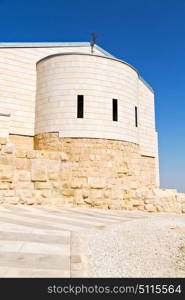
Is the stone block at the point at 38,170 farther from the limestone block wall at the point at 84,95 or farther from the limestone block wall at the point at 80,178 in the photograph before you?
the limestone block wall at the point at 84,95

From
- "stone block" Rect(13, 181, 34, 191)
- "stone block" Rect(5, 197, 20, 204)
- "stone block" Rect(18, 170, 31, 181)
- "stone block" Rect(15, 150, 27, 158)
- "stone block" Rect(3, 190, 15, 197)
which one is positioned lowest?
"stone block" Rect(5, 197, 20, 204)

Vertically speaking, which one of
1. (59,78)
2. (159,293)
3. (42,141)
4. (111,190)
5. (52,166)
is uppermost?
(59,78)

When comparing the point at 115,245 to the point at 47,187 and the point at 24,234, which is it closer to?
A: the point at 24,234

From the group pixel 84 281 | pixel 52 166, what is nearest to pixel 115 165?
pixel 52 166

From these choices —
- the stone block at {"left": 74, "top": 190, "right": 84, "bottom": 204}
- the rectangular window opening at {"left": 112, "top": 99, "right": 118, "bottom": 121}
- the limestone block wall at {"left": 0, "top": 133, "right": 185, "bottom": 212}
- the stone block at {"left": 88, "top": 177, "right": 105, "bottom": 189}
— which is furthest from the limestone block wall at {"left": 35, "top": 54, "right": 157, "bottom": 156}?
the stone block at {"left": 74, "top": 190, "right": 84, "bottom": 204}

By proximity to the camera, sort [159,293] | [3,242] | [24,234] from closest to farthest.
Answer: [159,293]
[3,242]
[24,234]

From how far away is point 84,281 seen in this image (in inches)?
131

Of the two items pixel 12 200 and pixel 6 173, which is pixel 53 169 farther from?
pixel 12 200

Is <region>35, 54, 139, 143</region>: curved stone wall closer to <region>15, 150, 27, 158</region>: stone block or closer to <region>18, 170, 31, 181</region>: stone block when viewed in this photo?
<region>15, 150, 27, 158</region>: stone block

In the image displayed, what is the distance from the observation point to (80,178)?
1300 centimetres

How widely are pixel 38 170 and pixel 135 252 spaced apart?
7832mm

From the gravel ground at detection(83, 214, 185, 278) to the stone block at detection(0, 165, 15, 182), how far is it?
5804mm

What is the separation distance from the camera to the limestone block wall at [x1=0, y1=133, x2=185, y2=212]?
11414 millimetres

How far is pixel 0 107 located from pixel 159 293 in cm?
1360
